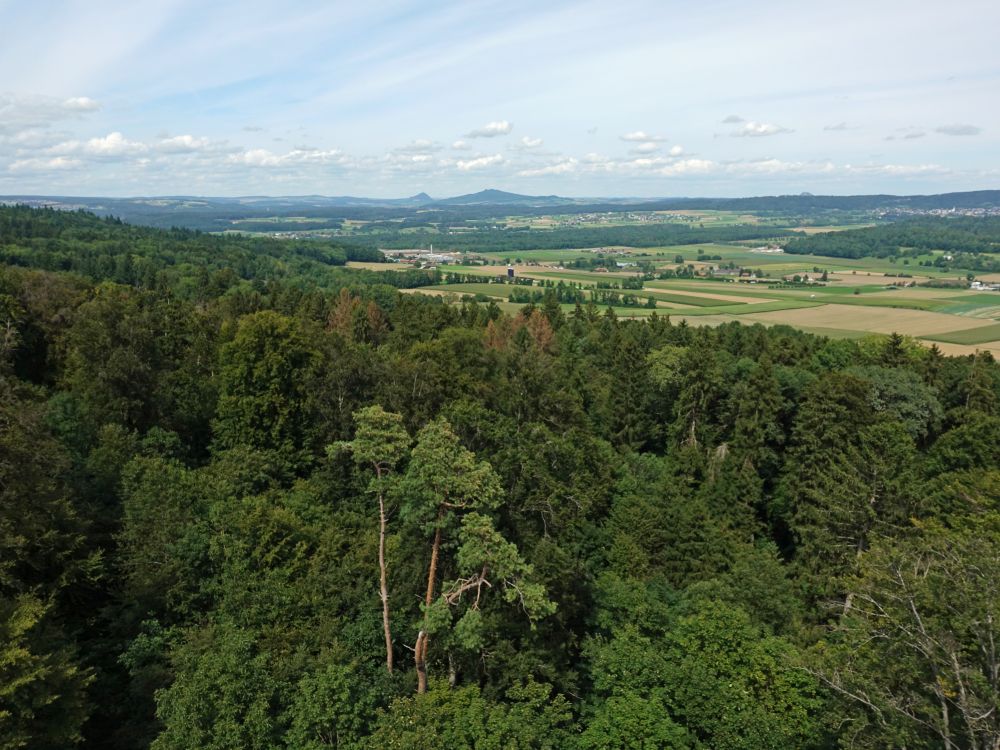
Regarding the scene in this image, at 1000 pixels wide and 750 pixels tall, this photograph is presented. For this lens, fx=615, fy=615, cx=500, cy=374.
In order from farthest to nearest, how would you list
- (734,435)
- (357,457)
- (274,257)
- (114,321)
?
1. (274,257)
2. (734,435)
3. (114,321)
4. (357,457)

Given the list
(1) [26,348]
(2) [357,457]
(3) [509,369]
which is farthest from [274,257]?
(2) [357,457]

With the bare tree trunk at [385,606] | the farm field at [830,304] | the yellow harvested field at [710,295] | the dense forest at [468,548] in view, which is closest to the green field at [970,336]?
the farm field at [830,304]

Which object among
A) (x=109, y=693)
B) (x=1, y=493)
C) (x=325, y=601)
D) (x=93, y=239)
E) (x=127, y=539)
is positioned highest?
(x=93, y=239)

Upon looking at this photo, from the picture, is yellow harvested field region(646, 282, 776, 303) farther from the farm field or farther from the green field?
the green field

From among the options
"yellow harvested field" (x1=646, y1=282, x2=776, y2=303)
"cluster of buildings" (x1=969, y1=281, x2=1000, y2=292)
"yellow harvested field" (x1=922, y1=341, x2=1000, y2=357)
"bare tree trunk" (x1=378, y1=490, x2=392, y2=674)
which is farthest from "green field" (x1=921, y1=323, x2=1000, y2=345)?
"bare tree trunk" (x1=378, y1=490, x2=392, y2=674)

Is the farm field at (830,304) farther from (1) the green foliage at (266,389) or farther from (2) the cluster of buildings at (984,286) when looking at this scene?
(1) the green foliage at (266,389)

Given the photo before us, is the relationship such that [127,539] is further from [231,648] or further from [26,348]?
[26,348]
